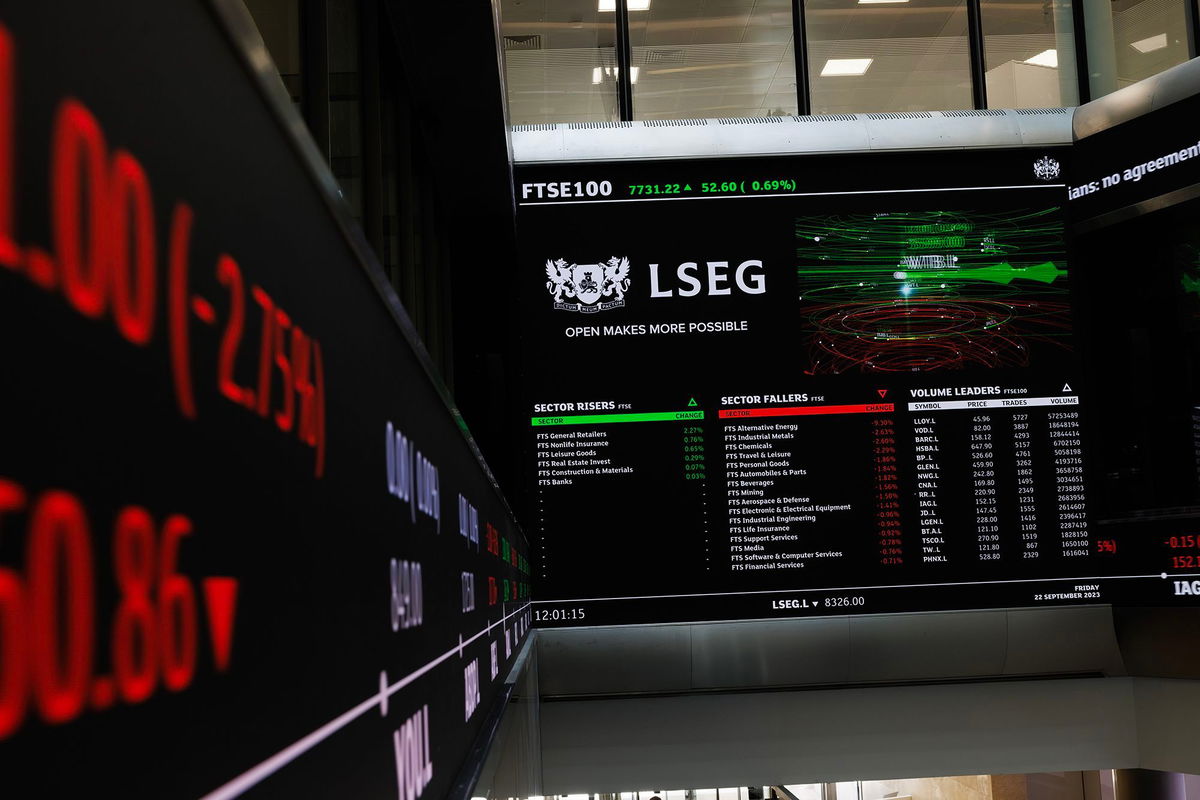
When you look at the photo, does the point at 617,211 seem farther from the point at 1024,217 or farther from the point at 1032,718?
the point at 1032,718

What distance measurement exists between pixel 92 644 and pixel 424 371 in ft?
2.89

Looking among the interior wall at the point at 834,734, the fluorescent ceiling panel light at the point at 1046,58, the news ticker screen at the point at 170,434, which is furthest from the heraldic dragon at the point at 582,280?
the news ticker screen at the point at 170,434

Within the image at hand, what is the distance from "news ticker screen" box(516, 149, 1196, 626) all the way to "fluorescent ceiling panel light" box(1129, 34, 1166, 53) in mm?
1069

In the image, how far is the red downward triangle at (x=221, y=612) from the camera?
0.48 m

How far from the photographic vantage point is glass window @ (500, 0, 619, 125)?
5.96 m

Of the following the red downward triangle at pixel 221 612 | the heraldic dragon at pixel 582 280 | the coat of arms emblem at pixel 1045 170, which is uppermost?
the coat of arms emblem at pixel 1045 170

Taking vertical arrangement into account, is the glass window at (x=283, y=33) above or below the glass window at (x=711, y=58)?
below

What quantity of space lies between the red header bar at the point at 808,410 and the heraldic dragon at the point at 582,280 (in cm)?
78

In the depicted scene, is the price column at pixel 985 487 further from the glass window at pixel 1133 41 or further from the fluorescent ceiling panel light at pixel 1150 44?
the fluorescent ceiling panel light at pixel 1150 44

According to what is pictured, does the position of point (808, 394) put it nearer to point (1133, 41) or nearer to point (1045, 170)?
point (1045, 170)

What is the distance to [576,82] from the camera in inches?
238

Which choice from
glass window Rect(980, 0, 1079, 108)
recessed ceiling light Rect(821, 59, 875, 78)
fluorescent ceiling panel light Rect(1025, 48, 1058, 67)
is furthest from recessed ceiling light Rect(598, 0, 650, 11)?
fluorescent ceiling panel light Rect(1025, 48, 1058, 67)

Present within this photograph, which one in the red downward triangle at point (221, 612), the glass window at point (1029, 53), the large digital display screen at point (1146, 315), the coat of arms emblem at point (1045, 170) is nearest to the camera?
the red downward triangle at point (221, 612)

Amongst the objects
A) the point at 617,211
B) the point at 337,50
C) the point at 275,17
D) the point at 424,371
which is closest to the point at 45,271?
Answer: the point at 424,371
